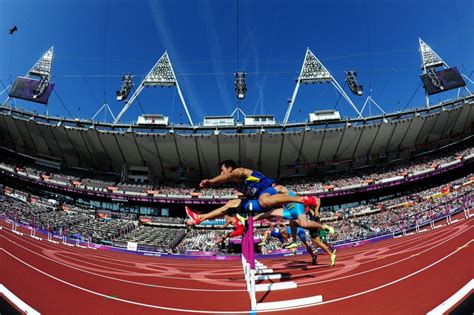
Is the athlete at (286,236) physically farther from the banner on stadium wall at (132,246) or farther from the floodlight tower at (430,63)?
the floodlight tower at (430,63)

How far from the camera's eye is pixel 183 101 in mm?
40281

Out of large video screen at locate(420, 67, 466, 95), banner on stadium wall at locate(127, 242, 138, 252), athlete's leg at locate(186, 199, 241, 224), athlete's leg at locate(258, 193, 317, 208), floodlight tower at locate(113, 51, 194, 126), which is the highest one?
floodlight tower at locate(113, 51, 194, 126)

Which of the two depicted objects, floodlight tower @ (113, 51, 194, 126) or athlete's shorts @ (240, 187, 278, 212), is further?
floodlight tower @ (113, 51, 194, 126)

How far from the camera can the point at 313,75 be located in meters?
41.6

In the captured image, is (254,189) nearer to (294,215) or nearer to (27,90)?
(294,215)

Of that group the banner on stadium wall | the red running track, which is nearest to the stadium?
the banner on stadium wall

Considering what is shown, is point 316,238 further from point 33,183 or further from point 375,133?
point 33,183

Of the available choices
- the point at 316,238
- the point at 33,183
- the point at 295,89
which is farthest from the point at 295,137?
the point at 33,183

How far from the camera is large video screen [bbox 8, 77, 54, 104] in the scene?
4228 centimetres

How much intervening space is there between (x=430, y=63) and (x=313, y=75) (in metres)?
19.9

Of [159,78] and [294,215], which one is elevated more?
[159,78]

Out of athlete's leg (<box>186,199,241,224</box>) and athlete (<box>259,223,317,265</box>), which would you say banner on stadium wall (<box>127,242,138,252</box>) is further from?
athlete's leg (<box>186,199,241,224</box>)

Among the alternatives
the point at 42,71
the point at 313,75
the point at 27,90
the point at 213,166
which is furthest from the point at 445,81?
the point at 27,90

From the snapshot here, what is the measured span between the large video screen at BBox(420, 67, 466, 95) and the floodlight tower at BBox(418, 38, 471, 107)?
35cm
